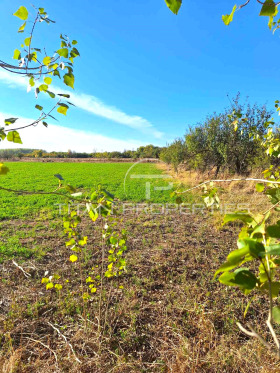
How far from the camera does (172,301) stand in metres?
2.77

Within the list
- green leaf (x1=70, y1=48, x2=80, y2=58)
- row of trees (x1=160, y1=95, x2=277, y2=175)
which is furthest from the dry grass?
row of trees (x1=160, y1=95, x2=277, y2=175)

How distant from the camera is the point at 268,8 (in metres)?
0.69

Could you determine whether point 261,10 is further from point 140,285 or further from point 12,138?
point 140,285

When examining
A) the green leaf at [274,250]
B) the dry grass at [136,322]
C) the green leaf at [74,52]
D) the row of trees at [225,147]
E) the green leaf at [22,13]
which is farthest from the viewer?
the row of trees at [225,147]

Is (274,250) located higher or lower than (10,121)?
lower

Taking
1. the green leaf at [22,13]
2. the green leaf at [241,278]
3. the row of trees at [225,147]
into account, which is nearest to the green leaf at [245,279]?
the green leaf at [241,278]

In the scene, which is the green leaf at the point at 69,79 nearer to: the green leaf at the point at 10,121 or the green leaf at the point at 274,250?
the green leaf at the point at 10,121

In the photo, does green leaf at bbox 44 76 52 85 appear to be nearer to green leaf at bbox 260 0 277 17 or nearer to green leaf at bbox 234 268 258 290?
green leaf at bbox 260 0 277 17

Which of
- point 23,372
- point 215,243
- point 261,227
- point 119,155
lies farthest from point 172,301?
point 119,155

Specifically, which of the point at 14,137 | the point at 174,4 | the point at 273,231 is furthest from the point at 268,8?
the point at 14,137

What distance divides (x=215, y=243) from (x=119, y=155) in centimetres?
6267

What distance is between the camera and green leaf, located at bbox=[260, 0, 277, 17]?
0.68 metres

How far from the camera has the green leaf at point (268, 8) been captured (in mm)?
685

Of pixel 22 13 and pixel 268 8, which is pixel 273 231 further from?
pixel 22 13
